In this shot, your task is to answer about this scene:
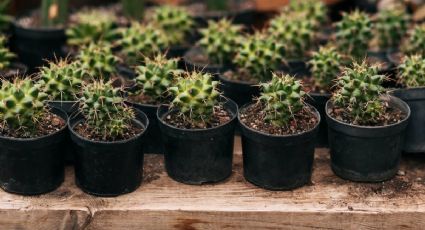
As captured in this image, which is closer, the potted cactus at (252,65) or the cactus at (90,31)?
the potted cactus at (252,65)

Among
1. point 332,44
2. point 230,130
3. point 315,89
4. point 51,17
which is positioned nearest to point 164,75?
point 230,130

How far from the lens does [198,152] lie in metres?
3.20

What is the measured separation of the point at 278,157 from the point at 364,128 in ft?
1.25

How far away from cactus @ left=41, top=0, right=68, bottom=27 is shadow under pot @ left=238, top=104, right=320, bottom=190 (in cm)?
180

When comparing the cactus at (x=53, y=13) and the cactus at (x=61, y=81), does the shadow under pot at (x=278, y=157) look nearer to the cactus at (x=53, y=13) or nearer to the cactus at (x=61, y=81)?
the cactus at (x=61, y=81)

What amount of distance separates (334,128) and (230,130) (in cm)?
45

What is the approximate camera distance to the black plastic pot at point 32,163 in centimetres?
304

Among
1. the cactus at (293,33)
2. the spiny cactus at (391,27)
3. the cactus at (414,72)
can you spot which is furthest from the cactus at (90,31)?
the cactus at (414,72)

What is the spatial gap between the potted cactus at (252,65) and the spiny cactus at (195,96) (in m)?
0.46

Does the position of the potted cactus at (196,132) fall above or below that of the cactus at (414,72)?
below

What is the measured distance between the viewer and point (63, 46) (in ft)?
14.7

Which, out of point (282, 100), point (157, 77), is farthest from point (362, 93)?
point (157, 77)

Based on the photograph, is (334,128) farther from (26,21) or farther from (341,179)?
(26,21)

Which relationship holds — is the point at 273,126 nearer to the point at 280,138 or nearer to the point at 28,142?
the point at 280,138
